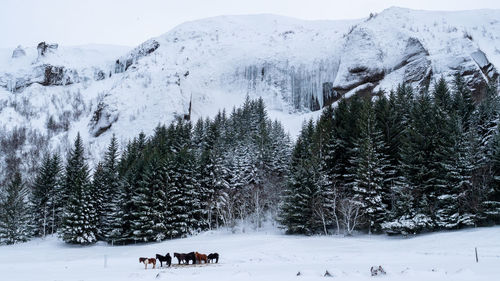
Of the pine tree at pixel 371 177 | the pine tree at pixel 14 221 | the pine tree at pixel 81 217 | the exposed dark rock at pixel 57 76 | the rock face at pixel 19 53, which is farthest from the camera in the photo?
the rock face at pixel 19 53

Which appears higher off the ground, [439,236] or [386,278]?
[386,278]

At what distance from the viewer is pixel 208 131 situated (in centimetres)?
6378

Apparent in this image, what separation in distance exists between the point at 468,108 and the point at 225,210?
31.6 meters

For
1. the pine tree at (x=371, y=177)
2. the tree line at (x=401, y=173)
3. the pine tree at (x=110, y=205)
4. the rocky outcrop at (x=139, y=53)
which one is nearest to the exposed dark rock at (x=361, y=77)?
the tree line at (x=401, y=173)

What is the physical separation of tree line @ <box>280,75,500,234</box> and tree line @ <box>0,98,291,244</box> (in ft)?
22.2

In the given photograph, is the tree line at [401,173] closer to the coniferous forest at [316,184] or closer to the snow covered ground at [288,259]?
the coniferous forest at [316,184]

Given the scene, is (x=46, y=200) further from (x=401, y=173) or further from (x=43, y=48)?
(x=43, y=48)

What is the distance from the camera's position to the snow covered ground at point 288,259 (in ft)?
44.4

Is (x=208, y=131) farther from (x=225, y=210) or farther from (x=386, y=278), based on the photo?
(x=386, y=278)

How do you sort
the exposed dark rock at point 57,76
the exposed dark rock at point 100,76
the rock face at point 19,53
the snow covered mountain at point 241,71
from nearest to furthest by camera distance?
the snow covered mountain at point 241,71 → the exposed dark rock at point 57,76 → the exposed dark rock at point 100,76 → the rock face at point 19,53

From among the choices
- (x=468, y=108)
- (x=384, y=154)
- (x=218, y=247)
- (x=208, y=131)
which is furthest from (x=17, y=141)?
(x=468, y=108)

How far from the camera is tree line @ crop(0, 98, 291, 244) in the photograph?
4138cm

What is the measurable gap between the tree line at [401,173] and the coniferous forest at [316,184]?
0.37 feet

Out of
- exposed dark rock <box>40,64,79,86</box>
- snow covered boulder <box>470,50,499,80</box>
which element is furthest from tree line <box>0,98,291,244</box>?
exposed dark rock <box>40,64,79,86</box>
